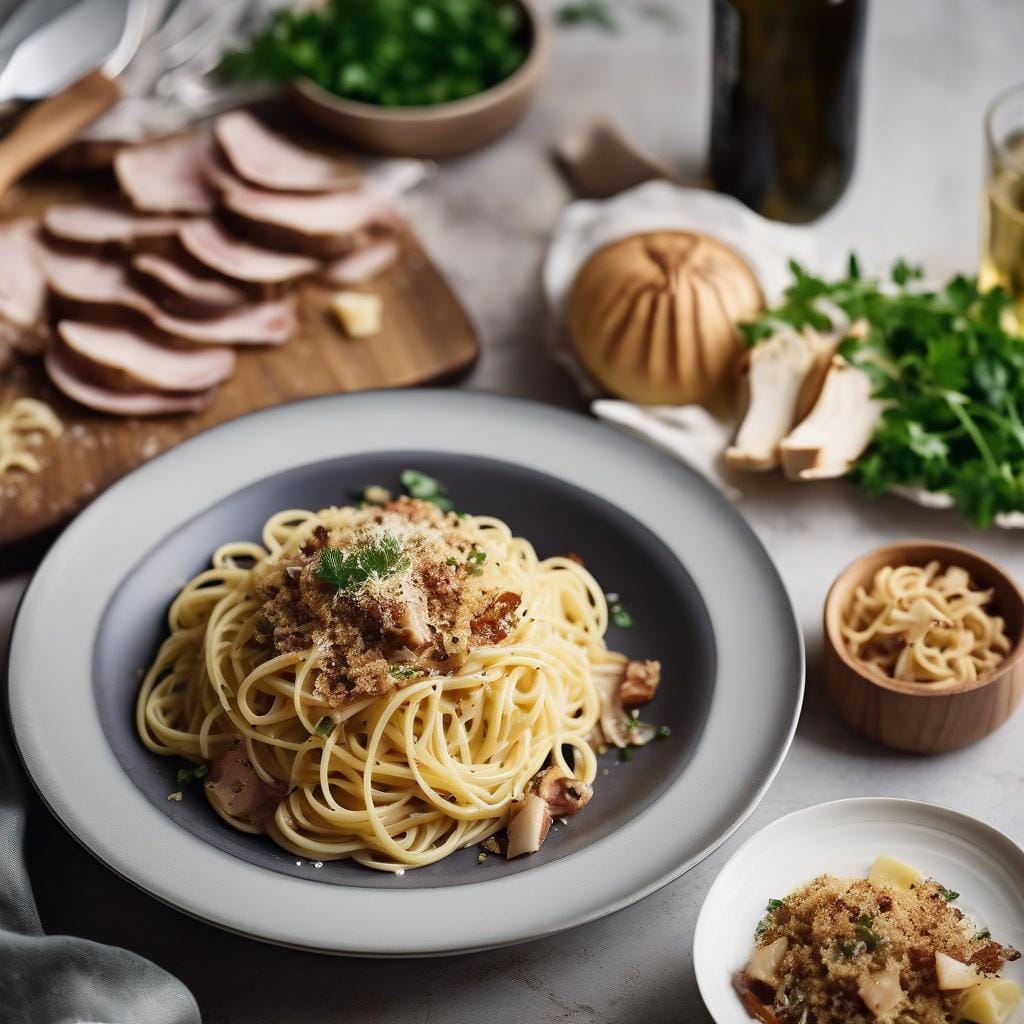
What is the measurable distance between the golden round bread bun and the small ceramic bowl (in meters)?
1.26

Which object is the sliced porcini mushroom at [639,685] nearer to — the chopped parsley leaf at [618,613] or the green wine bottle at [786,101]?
the chopped parsley leaf at [618,613]

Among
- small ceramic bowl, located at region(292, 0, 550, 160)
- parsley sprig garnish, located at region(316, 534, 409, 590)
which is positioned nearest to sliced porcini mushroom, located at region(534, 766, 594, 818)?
parsley sprig garnish, located at region(316, 534, 409, 590)

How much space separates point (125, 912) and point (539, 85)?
399 cm

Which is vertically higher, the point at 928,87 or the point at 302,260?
the point at 302,260

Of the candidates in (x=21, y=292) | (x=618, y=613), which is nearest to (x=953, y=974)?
(x=618, y=613)

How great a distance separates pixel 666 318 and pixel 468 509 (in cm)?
93

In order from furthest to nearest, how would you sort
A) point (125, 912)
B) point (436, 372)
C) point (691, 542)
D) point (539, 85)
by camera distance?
1. point (539, 85)
2. point (436, 372)
3. point (691, 542)
4. point (125, 912)

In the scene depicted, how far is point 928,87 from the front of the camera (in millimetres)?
5750

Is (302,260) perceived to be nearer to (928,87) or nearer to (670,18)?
(670,18)

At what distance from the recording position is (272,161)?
16.3 ft

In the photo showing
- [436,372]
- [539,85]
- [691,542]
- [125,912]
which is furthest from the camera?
[539,85]

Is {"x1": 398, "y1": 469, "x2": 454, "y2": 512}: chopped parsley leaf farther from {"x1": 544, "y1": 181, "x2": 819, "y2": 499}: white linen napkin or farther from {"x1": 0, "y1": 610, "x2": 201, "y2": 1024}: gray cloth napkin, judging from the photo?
{"x1": 0, "y1": 610, "x2": 201, "y2": 1024}: gray cloth napkin

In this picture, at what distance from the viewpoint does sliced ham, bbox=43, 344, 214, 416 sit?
4.34 metres

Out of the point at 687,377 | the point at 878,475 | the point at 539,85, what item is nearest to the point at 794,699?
the point at 878,475
